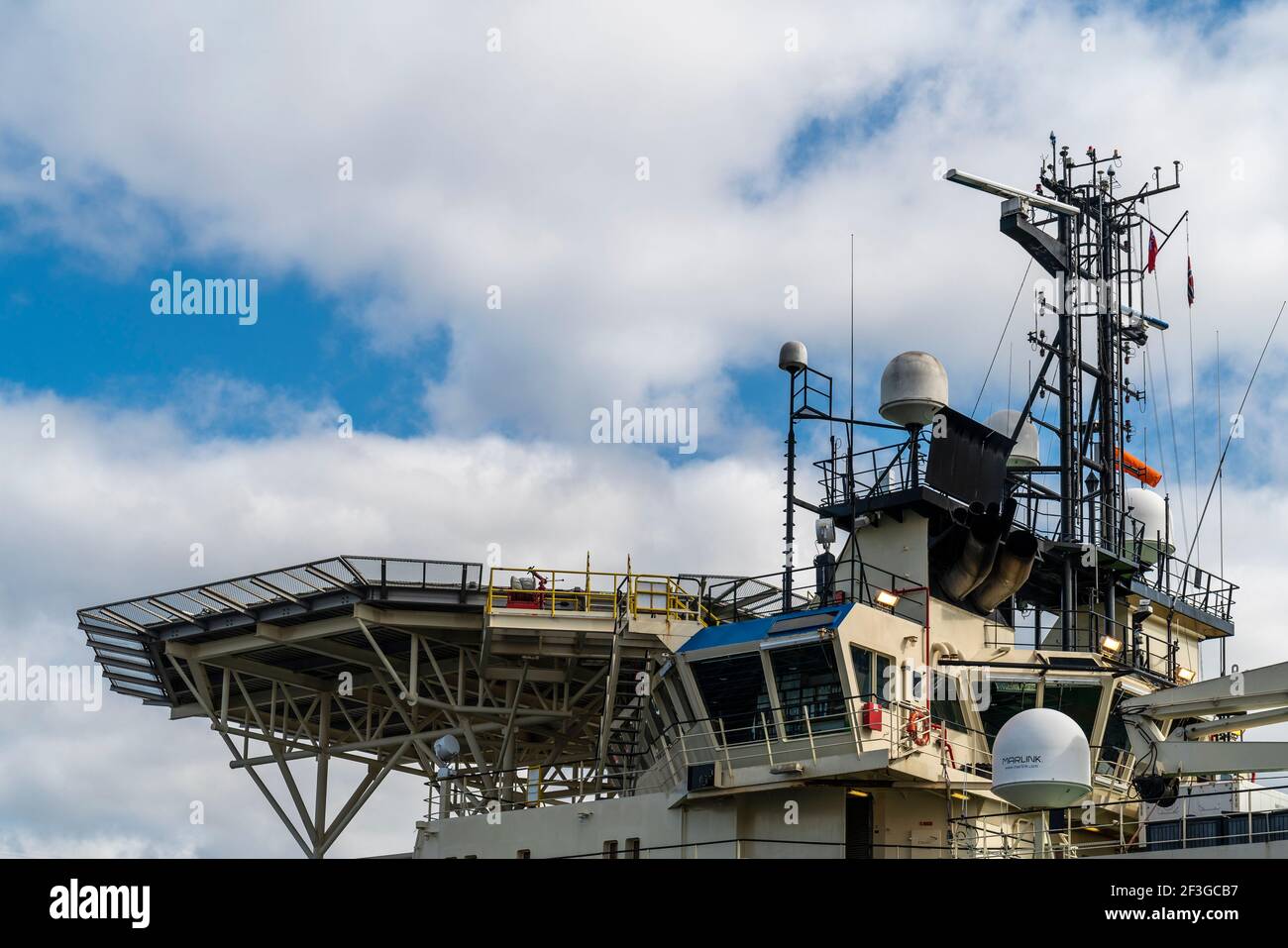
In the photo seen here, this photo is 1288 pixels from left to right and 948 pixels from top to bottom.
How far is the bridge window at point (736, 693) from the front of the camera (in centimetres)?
4153

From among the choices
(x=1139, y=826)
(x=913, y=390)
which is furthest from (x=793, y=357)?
(x=1139, y=826)

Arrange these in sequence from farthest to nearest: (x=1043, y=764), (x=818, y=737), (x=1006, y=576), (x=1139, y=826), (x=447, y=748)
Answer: (x=447, y=748)
(x=1006, y=576)
(x=818, y=737)
(x=1139, y=826)
(x=1043, y=764)

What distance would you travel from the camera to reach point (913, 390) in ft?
151

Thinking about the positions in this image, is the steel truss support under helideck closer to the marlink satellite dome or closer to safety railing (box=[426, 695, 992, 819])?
safety railing (box=[426, 695, 992, 819])

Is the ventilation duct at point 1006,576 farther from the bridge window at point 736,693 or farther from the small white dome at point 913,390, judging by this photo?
the bridge window at point 736,693

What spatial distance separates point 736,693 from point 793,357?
435 inches

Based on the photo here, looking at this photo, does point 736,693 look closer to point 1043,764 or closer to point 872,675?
point 872,675

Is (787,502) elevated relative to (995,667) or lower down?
elevated

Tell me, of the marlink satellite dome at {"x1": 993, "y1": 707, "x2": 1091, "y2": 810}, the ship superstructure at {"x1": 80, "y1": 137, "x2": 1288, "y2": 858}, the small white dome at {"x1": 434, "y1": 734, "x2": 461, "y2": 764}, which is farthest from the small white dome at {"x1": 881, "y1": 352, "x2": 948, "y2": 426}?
the small white dome at {"x1": 434, "y1": 734, "x2": 461, "y2": 764}

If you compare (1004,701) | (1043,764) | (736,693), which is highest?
(736,693)
